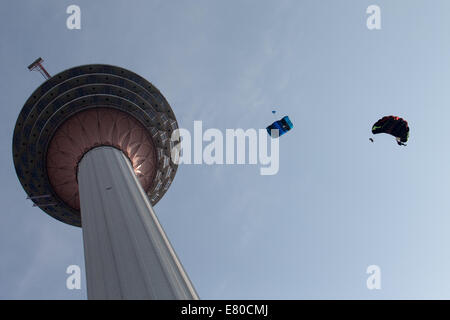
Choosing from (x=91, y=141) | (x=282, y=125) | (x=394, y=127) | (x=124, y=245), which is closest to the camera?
(x=124, y=245)

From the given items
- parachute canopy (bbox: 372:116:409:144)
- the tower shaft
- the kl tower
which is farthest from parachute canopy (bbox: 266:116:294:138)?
the tower shaft

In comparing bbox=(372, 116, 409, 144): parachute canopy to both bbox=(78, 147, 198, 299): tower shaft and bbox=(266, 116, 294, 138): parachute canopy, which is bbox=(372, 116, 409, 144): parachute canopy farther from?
bbox=(78, 147, 198, 299): tower shaft

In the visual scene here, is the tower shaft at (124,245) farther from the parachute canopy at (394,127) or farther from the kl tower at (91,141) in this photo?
the parachute canopy at (394,127)

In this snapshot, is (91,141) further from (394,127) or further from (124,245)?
(394,127)

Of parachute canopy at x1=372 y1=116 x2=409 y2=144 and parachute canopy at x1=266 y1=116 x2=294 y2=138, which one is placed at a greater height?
parachute canopy at x1=266 y1=116 x2=294 y2=138

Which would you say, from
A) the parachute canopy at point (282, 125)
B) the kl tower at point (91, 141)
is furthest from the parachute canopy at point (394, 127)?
Result: the kl tower at point (91, 141)

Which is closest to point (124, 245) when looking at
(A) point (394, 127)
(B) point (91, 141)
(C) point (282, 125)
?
(B) point (91, 141)

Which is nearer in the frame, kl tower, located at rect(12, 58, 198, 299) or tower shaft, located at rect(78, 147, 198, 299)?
tower shaft, located at rect(78, 147, 198, 299)
